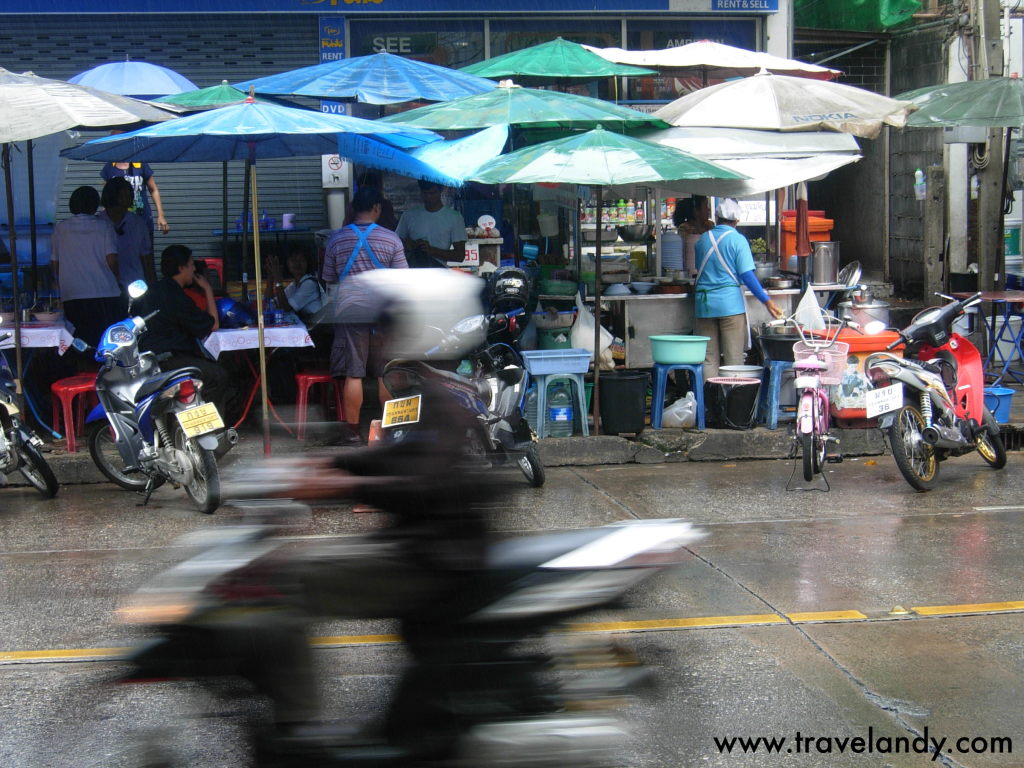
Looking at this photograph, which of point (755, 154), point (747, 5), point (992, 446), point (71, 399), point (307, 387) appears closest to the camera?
point (992, 446)

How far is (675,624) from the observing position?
5305 mm

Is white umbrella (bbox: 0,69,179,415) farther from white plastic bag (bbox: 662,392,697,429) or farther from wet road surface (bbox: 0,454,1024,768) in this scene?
white plastic bag (bbox: 662,392,697,429)

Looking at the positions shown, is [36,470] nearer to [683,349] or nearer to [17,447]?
[17,447]

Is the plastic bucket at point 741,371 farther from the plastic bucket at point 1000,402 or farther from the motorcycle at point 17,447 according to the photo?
A: the motorcycle at point 17,447

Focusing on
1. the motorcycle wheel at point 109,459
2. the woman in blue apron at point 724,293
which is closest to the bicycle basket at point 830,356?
the woman in blue apron at point 724,293

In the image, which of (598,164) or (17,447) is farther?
(598,164)

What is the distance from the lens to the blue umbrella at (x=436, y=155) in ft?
29.8

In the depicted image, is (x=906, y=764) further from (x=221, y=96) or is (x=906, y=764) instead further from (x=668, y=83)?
(x=668, y=83)

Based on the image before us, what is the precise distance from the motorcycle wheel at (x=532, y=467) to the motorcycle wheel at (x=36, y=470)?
3.27 m

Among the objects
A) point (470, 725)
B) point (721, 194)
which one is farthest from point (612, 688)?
point (721, 194)

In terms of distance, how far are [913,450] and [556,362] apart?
2.84m

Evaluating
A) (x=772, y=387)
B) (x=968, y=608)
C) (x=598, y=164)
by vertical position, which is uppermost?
(x=598, y=164)

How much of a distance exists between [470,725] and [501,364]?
6.10 metres

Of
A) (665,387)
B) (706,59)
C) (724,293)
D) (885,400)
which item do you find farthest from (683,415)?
(706,59)
